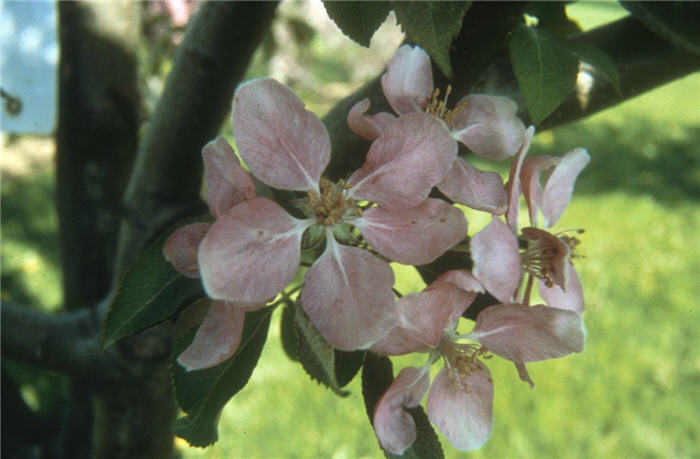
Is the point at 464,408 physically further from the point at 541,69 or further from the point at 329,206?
the point at 541,69

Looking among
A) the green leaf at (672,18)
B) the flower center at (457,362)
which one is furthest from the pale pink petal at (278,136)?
the green leaf at (672,18)

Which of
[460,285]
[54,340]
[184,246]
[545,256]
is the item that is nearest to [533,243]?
[545,256]

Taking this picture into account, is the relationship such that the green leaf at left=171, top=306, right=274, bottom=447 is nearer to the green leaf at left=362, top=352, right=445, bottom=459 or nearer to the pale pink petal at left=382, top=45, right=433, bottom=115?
the green leaf at left=362, top=352, right=445, bottom=459

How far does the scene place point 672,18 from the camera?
835 mm

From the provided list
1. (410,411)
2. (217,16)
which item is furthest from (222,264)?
(217,16)

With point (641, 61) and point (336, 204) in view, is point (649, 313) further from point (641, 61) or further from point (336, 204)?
point (336, 204)

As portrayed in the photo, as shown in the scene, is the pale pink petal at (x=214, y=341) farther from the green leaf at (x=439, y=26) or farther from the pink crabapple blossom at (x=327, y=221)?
the green leaf at (x=439, y=26)

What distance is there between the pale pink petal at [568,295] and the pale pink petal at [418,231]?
7.8 inches

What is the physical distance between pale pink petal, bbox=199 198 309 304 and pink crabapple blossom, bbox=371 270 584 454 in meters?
0.11

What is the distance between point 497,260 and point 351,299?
5.3 inches

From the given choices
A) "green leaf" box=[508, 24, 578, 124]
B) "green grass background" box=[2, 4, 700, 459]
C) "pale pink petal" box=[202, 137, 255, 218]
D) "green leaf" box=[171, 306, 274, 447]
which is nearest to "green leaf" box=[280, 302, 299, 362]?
"green leaf" box=[171, 306, 274, 447]

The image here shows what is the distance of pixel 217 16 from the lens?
40.9 inches

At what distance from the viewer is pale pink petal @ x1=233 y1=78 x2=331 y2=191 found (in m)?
0.54

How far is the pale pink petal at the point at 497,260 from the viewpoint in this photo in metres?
0.55
